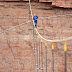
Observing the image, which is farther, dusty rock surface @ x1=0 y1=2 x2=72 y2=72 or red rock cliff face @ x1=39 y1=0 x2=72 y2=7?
dusty rock surface @ x1=0 y1=2 x2=72 y2=72

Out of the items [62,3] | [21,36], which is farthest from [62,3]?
[21,36]

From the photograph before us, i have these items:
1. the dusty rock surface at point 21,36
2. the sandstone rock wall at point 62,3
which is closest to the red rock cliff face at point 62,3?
the sandstone rock wall at point 62,3

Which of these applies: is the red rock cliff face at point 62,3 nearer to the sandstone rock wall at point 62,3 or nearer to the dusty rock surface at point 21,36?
the sandstone rock wall at point 62,3

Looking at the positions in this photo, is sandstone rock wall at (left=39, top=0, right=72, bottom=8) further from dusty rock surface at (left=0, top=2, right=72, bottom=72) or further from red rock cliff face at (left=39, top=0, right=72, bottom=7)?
dusty rock surface at (left=0, top=2, right=72, bottom=72)

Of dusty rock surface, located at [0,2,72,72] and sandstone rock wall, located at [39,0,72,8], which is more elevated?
sandstone rock wall, located at [39,0,72,8]

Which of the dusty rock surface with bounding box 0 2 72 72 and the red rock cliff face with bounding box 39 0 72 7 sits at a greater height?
the red rock cliff face with bounding box 39 0 72 7

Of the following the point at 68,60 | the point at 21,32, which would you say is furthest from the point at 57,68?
the point at 21,32

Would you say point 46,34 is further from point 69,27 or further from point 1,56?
point 1,56

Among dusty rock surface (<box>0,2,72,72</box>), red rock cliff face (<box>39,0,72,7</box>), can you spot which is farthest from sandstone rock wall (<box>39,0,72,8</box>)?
dusty rock surface (<box>0,2,72,72</box>)

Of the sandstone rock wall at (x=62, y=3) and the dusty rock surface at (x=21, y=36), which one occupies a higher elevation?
the sandstone rock wall at (x=62, y=3)

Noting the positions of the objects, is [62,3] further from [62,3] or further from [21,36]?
[21,36]

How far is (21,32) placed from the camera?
5.44 meters

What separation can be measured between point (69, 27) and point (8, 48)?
205 cm

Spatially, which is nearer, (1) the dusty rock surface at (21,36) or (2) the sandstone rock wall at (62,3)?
(2) the sandstone rock wall at (62,3)
